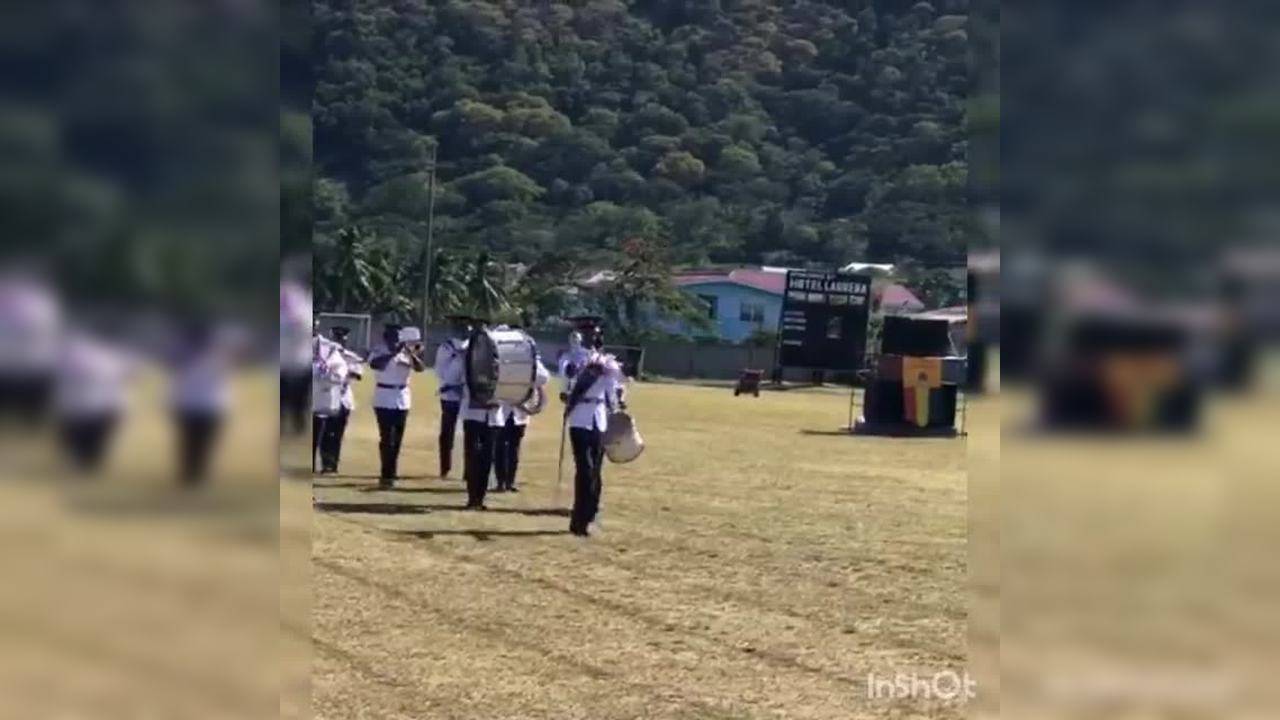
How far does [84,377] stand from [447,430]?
1265cm

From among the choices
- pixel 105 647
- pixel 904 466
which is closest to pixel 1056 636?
pixel 105 647

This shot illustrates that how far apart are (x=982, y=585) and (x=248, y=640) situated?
81 cm

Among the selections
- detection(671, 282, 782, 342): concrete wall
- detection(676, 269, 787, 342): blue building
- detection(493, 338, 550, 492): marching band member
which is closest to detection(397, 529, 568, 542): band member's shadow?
detection(493, 338, 550, 492): marching band member

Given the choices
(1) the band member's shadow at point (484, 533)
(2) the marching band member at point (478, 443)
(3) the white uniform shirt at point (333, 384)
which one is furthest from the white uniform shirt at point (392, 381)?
(1) the band member's shadow at point (484, 533)

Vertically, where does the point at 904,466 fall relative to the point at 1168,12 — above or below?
below

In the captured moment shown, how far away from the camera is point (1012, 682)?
163 centimetres

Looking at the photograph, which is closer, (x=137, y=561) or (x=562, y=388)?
(x=137, y=561)

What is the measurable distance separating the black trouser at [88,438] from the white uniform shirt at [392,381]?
12.0 m

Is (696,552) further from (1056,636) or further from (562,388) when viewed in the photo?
(1056,636)

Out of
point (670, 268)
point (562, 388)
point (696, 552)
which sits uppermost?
point (670, 268)

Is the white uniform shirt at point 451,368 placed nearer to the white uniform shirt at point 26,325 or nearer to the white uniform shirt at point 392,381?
the white uniform shirt at point 392,381

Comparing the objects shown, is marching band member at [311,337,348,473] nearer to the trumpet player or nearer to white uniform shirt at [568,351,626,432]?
the trumpet player

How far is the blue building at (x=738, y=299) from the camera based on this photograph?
2456 cm

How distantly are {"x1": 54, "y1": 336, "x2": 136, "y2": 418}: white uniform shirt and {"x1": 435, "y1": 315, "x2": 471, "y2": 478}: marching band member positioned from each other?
11645 millimetres
